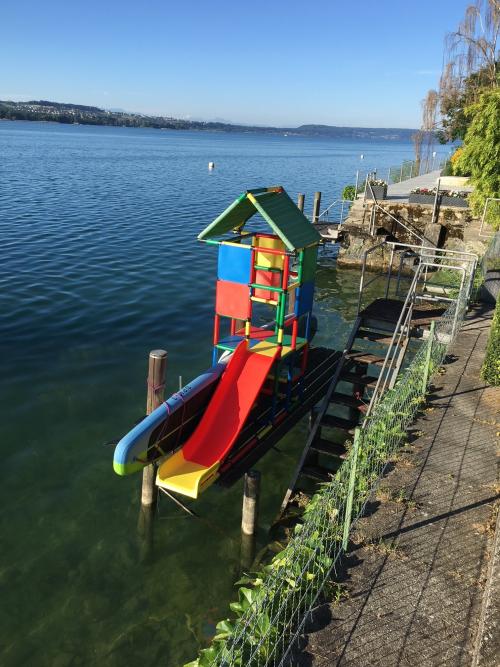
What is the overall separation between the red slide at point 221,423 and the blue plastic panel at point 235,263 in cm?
158

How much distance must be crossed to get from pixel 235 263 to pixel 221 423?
12.7ft

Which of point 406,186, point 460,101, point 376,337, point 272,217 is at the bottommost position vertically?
point 376,337

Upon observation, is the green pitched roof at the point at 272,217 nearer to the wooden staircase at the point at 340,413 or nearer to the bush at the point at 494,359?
Answer: the wooden staircase at the point at 340,413

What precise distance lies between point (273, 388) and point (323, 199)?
48.3 metres

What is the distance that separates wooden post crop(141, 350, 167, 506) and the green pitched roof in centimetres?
367

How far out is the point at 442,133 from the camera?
50.2 m

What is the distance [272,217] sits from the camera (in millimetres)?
12031

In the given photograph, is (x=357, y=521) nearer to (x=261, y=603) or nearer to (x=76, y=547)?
(x=261, y=603)

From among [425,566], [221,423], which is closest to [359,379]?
[221,423]

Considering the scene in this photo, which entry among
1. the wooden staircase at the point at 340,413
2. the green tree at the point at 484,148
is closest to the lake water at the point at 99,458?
the wooden staircase at the point at 340,413

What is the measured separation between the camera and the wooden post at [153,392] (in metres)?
10.2

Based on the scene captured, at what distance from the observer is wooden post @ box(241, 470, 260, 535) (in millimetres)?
9812

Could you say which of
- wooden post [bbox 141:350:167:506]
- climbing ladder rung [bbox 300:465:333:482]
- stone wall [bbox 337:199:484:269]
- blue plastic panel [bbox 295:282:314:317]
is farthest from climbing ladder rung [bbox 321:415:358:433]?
stone wall [bbox 337:199:484:269]

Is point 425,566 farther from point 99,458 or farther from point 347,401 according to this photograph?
point 99,458
